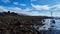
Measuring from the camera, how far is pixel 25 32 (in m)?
23.5

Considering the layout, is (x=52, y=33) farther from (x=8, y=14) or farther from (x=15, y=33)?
(x=8, y=14)

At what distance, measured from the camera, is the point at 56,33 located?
26859 millimetres

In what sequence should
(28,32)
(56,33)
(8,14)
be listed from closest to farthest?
(28,32) < (56,33) < (8,14)

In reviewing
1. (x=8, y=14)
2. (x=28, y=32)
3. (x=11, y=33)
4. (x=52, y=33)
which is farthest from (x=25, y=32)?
(x=8, y=14)

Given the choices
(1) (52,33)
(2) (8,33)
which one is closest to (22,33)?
(2) (8,33)

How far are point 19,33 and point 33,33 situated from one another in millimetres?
2302

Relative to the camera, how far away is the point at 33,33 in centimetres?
2348

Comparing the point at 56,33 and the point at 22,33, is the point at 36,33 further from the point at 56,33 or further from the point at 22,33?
the point at 56,33

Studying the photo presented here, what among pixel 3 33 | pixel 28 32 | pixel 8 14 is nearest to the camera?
pixel 3 33

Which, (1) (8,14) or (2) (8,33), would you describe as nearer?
(2) (8,33)

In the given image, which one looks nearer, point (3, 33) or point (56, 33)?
point (3, 33)

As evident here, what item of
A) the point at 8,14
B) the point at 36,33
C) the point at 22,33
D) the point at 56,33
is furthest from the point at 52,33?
the point at 8,14

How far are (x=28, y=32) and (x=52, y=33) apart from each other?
5859 millimetres

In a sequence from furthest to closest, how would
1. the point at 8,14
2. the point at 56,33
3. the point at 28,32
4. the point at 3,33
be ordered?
the point at 8,14 < the point at 56,33 < the point at 28,32 < the point at 3,33
